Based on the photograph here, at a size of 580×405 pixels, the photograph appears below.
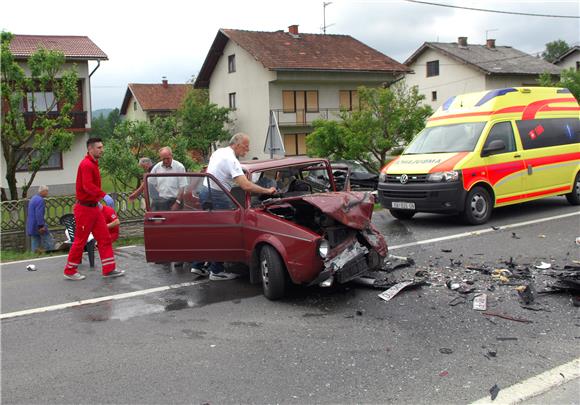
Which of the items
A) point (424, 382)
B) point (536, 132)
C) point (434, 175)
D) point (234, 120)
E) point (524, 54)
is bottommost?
point (424, 382)

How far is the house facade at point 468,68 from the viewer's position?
151ft

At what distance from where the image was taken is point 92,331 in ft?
18.7

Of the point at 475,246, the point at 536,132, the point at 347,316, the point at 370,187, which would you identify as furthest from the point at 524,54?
the point at 347,316

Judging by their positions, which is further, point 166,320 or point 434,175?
point 434,175

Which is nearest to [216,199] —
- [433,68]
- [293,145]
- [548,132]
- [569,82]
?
[548,132]

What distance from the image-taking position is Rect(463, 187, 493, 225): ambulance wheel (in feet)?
35.4

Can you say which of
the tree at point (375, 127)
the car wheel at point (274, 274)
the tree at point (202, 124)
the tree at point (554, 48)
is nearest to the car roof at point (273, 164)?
the car wheel at point (274, 274)

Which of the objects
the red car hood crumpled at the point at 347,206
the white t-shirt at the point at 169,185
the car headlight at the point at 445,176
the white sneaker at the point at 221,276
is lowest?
the white sneaker at the point at 221,276

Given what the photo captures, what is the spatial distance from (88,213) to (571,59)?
5674 centimetres

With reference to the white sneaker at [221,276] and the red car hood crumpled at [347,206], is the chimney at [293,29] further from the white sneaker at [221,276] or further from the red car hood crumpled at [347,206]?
the red car hood crumpled at [347,206]

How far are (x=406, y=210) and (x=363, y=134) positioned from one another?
6710 mm

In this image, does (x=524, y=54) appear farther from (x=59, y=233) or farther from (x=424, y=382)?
(x=424, y=382)

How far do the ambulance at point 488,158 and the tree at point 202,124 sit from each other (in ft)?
101

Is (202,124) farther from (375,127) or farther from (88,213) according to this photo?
(88,213)
